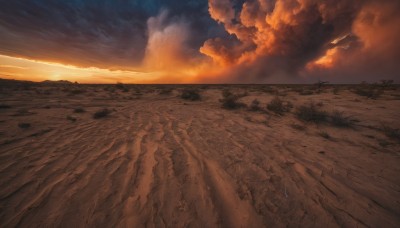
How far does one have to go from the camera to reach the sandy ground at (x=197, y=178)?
1803mm

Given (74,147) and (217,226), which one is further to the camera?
(74,147)

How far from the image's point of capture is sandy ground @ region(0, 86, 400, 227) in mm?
1803

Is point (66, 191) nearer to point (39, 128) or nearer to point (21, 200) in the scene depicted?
point (21, 200)

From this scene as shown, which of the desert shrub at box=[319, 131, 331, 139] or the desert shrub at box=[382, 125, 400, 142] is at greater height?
the desert shrub at box=[382, 125, 400, 142]

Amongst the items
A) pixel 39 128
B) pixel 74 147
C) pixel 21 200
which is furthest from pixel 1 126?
pixel 21 200

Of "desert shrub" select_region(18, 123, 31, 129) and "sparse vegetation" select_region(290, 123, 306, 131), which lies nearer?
"desert shrub" select_region(18, 123, 31, 129)

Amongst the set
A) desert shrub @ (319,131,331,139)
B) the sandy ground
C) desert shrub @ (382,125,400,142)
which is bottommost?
the sandy ground

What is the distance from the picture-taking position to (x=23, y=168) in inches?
103

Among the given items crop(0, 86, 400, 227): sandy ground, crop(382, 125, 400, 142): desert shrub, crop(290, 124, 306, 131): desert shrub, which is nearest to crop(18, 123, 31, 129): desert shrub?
crop(0, 86, 400, 227): sandy ground

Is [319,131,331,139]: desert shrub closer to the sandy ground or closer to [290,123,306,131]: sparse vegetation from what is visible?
the sandy ground

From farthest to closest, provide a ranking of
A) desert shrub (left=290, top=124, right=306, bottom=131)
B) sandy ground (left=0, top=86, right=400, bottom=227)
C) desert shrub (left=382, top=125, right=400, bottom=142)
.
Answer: desert shrub (left=290, top=124, right=306, bottom=131), desert shrub (left=382, top=125, right=400, bottom=142), sandy ground (left=0, top=86, right=400, bottom=227)

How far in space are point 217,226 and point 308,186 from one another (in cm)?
145

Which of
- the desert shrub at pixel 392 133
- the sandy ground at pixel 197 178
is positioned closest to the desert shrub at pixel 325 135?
the sandy ground at pixel 197 178

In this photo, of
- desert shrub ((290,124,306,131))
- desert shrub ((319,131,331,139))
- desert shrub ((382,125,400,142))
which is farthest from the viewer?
desert shrub ((290,124,306,131))
